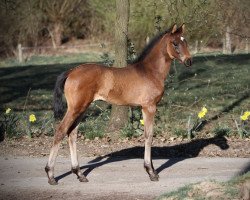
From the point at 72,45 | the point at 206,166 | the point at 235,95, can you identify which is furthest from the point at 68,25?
the point at 206,166

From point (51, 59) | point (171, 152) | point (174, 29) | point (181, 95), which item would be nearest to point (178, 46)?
point (174, 29)

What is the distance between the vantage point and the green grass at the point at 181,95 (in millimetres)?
14555

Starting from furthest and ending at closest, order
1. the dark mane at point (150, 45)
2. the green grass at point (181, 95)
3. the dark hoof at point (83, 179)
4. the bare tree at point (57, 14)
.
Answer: the bare tree at point (57, 14)
the green grass at point (181, 95)
the dark mane at point (150, 45)
the dark hoof at point (83, 179)

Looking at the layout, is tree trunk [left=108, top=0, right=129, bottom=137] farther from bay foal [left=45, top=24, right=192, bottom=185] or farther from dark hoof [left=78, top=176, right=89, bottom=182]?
dark hoof [left=78, top=176, right=89, bottom=182]

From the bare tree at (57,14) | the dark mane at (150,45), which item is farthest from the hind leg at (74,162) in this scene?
the bare tree at (57,14)

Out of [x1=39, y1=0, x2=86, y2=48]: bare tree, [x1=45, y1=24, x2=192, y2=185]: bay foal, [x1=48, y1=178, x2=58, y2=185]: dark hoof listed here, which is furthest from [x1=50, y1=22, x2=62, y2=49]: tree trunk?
[x1=48, y1=178, x2=58, y2=185]: dark hoof

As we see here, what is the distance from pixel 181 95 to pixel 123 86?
1135 centimetres

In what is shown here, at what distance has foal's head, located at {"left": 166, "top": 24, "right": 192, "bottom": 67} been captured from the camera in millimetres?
10281

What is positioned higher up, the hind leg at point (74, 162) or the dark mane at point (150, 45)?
the dark mane at point (150, 45)

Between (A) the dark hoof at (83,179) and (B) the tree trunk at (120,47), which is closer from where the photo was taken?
(A) the dark hoof at (83,179)

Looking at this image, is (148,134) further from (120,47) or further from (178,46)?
(120,47)

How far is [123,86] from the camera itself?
1033 centimetres

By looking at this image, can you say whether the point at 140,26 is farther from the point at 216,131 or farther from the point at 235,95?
the point at 216,131

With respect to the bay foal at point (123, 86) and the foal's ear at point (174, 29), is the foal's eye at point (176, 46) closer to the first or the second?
the bay foal at point (123, 86)
